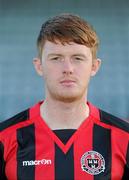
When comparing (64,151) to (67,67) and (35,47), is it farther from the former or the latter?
(35,47)

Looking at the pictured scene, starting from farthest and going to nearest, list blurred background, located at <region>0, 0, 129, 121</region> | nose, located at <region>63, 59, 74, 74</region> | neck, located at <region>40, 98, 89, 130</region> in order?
blurred background, located at <region>0, 0, 129, 121</region> → neck, located at <region>40, 98, 89, 130</region> → nose, located at <region>63, 59, 74, 74</region>

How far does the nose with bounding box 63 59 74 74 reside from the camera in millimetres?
2234

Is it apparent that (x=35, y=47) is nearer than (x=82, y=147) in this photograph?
No

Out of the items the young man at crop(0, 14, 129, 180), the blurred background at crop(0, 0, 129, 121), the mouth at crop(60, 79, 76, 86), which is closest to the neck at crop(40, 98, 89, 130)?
the young man at crop(0, 14, 129, 180)

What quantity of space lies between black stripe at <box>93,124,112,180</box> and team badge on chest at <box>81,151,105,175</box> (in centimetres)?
1

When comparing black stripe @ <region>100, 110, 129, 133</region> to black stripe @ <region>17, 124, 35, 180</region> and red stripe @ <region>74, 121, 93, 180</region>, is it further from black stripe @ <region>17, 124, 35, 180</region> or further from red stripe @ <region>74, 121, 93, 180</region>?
black stripe @ <region>17, 124, 35, 180</region>

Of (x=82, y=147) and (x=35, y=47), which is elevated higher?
(x=35, y=47)

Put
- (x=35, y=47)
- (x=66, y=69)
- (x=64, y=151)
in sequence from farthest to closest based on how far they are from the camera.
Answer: (x=35, y=47) → (x=64, y=151) → (x=66, y=69)

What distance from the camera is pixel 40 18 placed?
A: 487 cm

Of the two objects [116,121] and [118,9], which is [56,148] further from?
[118,9]

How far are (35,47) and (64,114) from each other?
2.48 metres

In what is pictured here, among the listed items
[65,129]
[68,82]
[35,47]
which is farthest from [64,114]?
[35,47]

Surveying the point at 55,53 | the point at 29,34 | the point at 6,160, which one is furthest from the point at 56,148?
the point at 29,34

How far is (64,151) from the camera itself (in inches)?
92.4
